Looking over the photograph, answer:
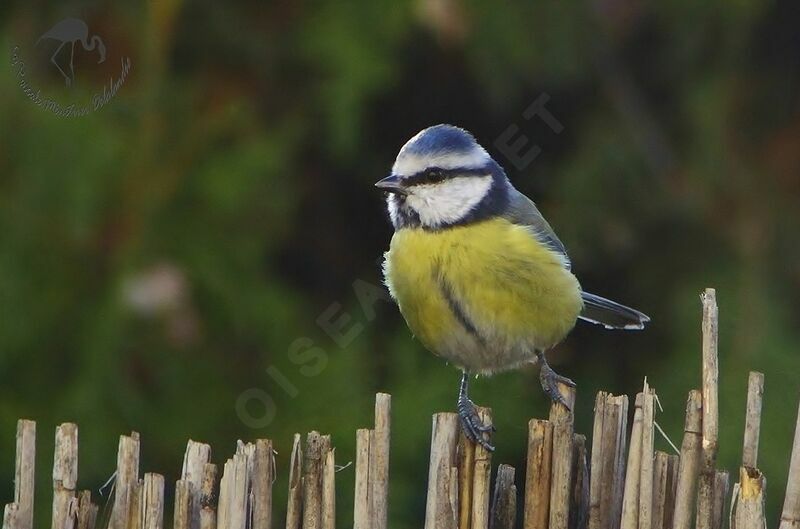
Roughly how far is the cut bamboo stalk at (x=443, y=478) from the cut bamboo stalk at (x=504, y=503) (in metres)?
0.09

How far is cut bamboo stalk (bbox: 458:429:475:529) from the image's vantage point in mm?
1761

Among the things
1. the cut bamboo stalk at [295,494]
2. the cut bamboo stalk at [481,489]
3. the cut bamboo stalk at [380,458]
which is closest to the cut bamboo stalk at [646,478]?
the cut bamboo stalk at [481,489]

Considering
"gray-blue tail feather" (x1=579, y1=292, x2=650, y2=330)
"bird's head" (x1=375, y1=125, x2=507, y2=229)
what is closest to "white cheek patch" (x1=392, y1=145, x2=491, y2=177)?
"bird's head" (x1=375, y1=125, x2=507, y2=229)

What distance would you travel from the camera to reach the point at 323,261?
3627mm

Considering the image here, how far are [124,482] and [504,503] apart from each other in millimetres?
550

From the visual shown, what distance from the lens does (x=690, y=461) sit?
1704mm

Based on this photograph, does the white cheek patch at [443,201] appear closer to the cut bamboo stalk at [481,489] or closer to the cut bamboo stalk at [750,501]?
the cut bamboo stalk at [481,489]

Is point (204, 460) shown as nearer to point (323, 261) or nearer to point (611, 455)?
point (611, 455)

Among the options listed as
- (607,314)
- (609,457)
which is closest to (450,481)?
(609,457)

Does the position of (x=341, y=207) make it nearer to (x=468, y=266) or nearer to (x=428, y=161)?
(x=428, y=161)

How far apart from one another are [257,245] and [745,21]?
4.85 ft

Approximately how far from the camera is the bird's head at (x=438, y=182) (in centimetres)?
251

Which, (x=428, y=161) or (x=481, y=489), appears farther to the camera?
(x=428, y=161)

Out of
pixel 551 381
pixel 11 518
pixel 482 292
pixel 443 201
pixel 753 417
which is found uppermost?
pixel 443 201
